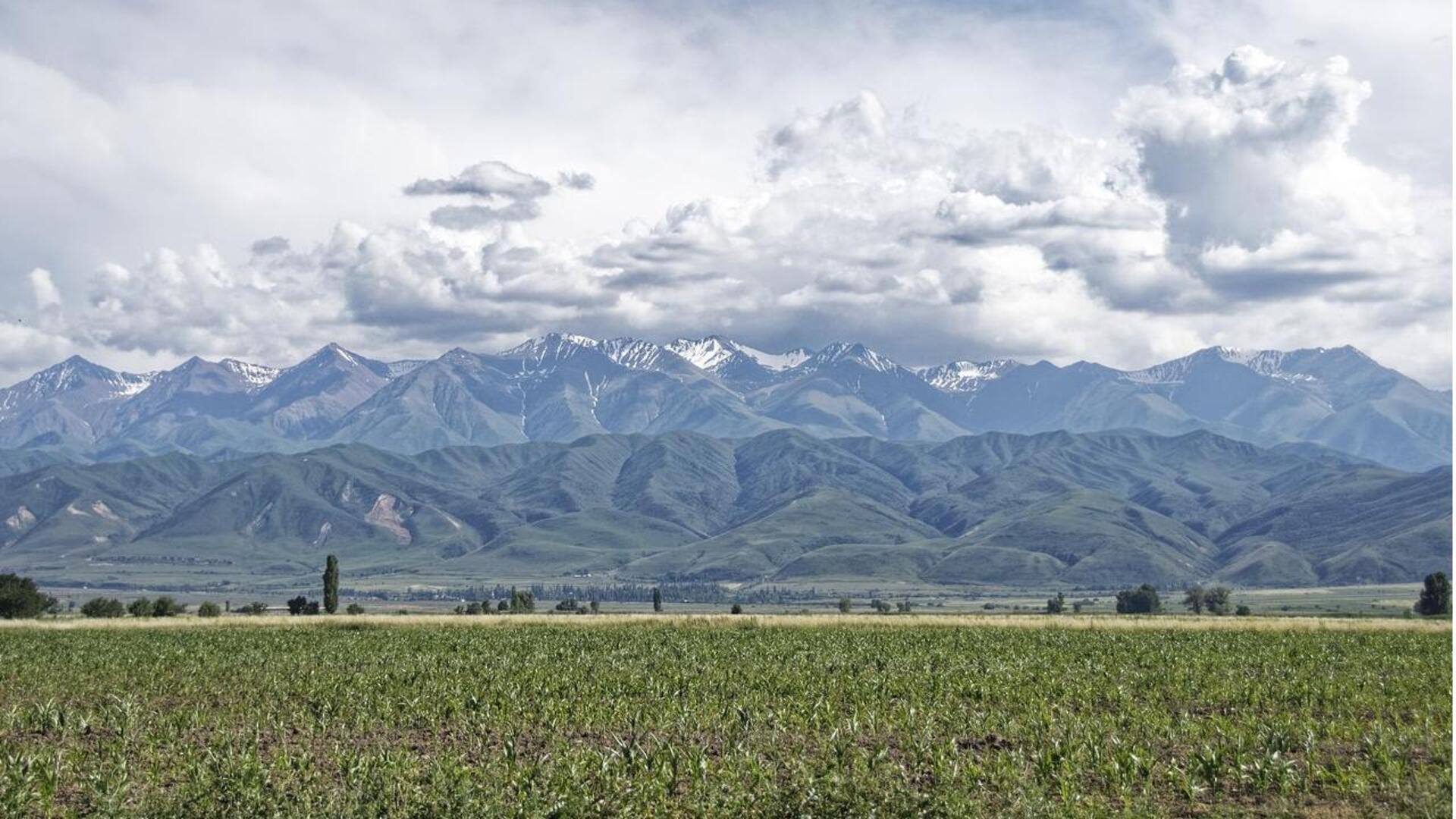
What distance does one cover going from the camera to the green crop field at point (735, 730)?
27.7 meters

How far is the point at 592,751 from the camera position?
32.3 m

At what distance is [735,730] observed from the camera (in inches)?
1407

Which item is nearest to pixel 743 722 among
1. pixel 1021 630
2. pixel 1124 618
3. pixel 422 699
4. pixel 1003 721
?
pixel 1003 721

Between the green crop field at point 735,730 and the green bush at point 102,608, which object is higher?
the green crop field at point 735,730

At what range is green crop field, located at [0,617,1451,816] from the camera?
90.9 feet

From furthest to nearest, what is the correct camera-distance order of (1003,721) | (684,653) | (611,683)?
(684,653)
(611,683)
(1003,721)

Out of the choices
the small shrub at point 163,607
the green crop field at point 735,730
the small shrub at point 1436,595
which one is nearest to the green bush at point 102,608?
the small shrub at point 163,607

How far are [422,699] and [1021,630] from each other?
42558 mm

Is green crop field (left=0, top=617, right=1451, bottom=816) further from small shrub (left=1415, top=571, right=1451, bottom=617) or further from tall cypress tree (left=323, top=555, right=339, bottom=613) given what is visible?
small shrub (left=1415, top=571, right=1451, bottom=617)

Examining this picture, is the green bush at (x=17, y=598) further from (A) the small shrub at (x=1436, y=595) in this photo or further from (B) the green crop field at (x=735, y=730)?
(A) the small shrub at (x=1436, y=595)

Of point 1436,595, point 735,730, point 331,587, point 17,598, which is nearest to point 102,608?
point 17,598

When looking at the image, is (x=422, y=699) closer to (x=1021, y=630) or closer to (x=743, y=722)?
(x=743, y=722)

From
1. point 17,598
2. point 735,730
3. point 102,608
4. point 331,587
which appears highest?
point 735,730

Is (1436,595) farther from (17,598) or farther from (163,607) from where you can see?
(17,598)
